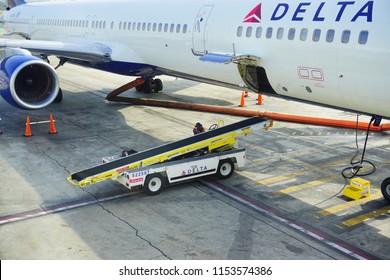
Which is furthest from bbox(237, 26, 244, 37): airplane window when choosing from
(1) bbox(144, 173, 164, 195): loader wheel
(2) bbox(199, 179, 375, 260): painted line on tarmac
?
(1) bbox(144, 173, 164, 195): loader wheel

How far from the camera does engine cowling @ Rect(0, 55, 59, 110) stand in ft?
44.5

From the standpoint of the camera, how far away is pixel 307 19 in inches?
376

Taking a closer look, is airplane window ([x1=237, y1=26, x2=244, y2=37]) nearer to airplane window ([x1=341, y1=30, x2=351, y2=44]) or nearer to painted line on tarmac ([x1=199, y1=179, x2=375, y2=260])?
airplane window ([x1=341, y1=30, x2=351, y2=44])

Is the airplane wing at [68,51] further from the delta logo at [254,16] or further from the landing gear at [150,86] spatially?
the delta logo at [254,16]

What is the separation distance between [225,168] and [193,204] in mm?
1830

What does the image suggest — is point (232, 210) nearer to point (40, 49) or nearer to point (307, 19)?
point (307, 19)

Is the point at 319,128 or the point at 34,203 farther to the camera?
the point at 319,128

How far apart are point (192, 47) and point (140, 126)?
439 cm

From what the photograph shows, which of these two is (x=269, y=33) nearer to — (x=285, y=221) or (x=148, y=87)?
(x=285, y=221)

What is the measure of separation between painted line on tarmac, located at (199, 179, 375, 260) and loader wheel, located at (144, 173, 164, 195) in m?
1.24

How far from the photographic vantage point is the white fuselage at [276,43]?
8492 millimetres
